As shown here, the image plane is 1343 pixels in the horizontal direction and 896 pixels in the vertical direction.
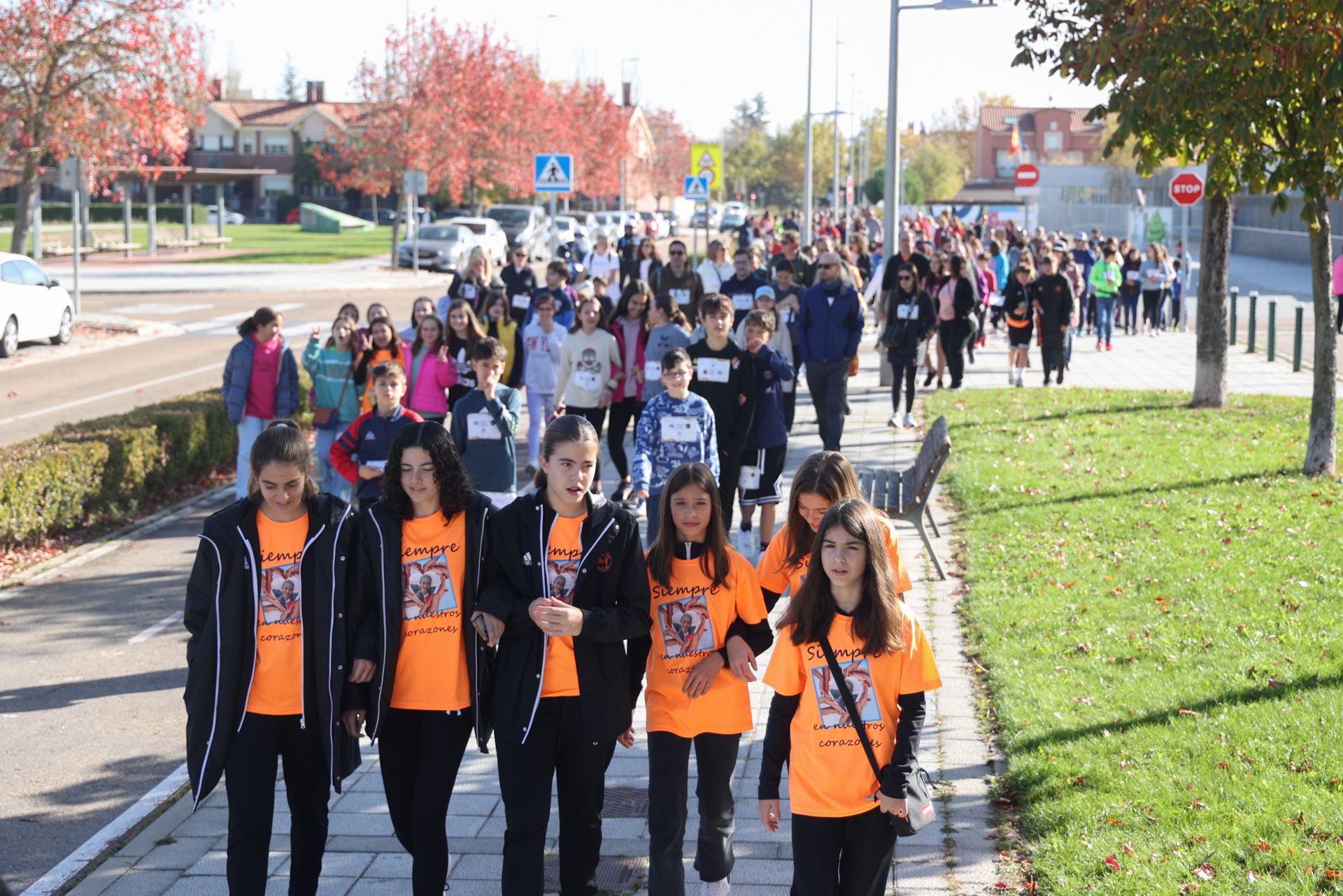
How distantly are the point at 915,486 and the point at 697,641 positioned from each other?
17.3 ft

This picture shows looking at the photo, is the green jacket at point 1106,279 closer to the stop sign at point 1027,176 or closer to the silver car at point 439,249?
the stop sign at point 1027,176

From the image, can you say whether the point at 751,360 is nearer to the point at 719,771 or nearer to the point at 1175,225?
the point at 719,771

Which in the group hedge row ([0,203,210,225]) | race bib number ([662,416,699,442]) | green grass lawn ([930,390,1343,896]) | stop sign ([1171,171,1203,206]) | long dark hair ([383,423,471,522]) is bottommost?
green grass lawn ([930,390,1343,896])

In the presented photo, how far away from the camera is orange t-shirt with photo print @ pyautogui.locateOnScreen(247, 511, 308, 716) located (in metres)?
4.80

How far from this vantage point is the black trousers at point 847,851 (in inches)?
168

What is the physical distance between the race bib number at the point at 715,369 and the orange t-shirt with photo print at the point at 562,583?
4786 millimetres

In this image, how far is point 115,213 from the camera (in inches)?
3533

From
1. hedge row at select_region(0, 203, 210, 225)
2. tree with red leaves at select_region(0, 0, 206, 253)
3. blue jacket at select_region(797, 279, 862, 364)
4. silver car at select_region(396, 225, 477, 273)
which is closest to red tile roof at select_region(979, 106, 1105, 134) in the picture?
hedge row at select_region(0, 203, 210, 225)

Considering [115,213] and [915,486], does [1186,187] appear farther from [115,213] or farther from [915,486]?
[115,213]

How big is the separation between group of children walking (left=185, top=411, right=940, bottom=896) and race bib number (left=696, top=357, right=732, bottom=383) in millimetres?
4561

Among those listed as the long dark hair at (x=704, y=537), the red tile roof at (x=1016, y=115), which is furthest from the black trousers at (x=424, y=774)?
the red tile roof at (x=1016, y=115)

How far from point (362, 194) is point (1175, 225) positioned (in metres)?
56.8

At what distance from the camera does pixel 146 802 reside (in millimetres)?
6418

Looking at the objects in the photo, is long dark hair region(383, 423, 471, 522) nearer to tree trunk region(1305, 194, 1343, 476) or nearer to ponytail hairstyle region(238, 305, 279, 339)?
ponytail hairstyle region(238, 305, 279, 339)
